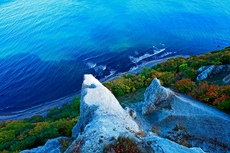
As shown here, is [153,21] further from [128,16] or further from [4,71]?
[4,71]

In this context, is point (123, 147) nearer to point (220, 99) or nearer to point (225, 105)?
point (225, 105)

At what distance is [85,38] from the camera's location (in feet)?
295

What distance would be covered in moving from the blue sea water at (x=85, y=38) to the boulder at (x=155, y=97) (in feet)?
133

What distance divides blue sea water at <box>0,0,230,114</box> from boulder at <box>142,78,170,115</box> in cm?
4067

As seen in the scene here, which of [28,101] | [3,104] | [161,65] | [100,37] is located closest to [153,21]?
[100,37]

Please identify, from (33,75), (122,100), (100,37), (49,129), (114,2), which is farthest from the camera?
(114,2)

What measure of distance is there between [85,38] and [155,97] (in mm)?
72580

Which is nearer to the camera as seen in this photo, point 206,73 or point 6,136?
point 6,136

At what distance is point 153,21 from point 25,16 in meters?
101

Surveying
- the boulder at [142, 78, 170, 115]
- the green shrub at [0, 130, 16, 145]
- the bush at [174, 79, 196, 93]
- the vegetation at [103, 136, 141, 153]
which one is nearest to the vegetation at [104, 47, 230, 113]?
the bush at [174, 79, 196, 93]

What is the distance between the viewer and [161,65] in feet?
200

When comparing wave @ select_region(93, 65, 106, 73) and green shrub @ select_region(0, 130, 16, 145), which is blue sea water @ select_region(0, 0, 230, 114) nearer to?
wave @ select_region(93, 65, 106, 73)

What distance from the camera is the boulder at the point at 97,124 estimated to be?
13.5m

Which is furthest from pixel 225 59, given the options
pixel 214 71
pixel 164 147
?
pixel 164 147
